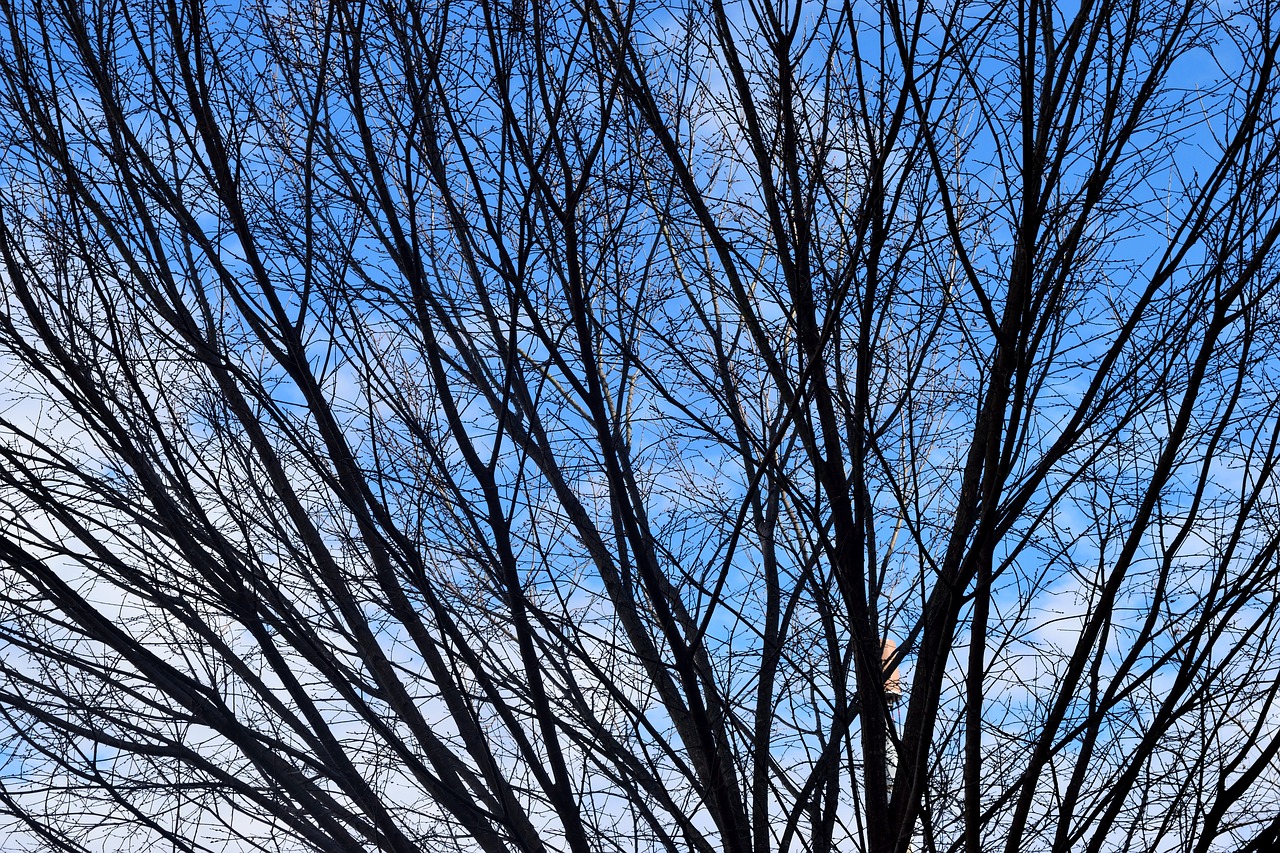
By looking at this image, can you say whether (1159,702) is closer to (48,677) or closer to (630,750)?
(630,750)

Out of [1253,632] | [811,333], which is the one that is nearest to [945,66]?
[811,333]

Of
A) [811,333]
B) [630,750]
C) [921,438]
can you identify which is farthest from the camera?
[921,438]

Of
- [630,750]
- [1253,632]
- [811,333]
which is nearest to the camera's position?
[1253,632]

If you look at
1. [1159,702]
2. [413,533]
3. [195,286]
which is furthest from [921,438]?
[195,286]

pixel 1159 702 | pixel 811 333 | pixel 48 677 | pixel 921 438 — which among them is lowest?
pixel 1159 702

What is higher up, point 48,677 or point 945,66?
point 945,66

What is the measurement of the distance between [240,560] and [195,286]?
750mm

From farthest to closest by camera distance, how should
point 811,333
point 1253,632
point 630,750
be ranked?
point 630,750 < point 811,333 < point 1253,632

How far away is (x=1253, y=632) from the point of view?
226 centimetres

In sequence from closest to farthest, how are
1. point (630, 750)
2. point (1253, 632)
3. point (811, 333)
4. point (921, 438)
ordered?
1. point (1253, 632)
2. point (811, 333)
3. point (630, 750)
4. point (921, 438)

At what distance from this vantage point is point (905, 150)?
249cm

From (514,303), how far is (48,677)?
1538 millimetres

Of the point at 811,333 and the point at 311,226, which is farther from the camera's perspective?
the point at 311,226

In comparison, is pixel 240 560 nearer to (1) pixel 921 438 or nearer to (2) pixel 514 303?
(2) pixel 514 303
